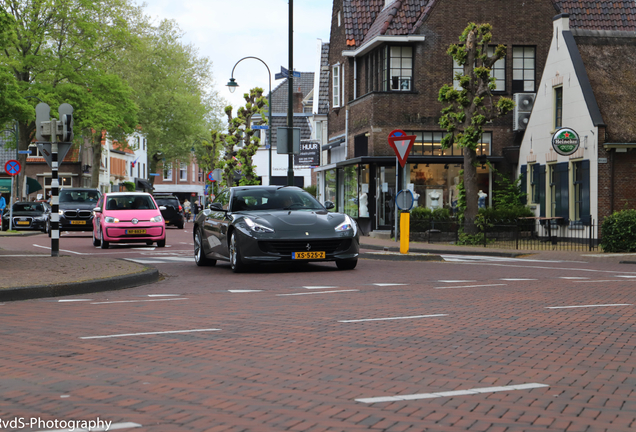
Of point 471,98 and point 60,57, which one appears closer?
point 471,98

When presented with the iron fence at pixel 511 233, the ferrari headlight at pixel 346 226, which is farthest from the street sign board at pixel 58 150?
the iron fence at pixel 511 233

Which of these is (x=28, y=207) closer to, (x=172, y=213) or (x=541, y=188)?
(x=172, y=213)

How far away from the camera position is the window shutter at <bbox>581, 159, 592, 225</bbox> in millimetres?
26672

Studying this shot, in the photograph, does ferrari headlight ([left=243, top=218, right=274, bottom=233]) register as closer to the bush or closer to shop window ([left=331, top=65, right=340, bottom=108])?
the bush

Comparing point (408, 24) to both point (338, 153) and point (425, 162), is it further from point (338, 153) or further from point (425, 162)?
point (338, 153)

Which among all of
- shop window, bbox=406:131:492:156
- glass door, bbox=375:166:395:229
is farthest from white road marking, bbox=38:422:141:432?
shop window, bbox=406:131:492:156

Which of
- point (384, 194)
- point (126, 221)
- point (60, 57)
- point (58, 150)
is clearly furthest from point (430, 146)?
point (60, 57)

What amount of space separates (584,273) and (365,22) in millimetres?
23771

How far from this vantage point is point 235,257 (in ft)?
48.3

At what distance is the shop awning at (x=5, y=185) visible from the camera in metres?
70.4

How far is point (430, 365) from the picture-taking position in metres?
6.23

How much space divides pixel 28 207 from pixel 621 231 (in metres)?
28.6

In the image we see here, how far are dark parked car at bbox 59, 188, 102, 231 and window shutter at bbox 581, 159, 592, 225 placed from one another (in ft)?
56.4

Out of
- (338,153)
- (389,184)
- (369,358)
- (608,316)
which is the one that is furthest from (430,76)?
(369,358)
